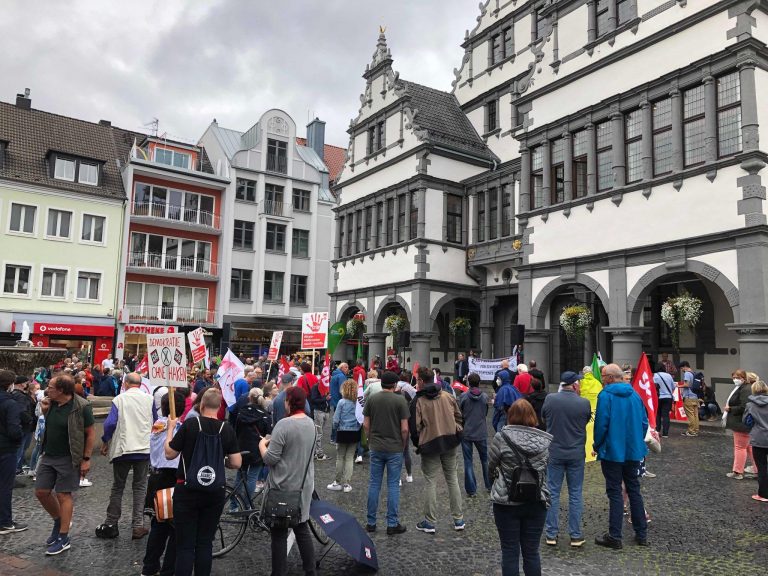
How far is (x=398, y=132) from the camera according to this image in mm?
29547

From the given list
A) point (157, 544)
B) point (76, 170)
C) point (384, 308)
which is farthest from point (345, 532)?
point (76, 170)

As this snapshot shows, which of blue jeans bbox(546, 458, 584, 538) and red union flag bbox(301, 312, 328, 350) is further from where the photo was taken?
red union flag bbox(301, 312, 328, 350)

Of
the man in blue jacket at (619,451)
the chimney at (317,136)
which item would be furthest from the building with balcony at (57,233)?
the man in blue jacket at (619,451)

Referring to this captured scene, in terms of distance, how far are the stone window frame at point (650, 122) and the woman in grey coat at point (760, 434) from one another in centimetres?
925

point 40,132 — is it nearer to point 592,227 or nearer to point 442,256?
point 442,256

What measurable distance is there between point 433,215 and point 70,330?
68.2ft

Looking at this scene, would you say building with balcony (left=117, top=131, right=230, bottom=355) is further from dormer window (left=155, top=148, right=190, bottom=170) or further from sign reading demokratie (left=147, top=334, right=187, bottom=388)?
sign reading demokratie (left=147, top=334, right=187, bottom=388)

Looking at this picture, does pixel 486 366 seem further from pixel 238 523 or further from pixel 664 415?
pixel 238 523

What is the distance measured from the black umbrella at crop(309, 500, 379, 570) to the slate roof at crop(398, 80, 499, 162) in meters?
23.2

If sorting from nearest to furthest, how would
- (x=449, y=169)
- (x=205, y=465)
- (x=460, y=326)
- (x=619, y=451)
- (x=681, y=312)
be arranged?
(x=205, y=465)
(x=619, y=451)
(x=681, y=312)
(x=460, y=326)
(x=449, y=169)

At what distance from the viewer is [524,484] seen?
5.37 meters

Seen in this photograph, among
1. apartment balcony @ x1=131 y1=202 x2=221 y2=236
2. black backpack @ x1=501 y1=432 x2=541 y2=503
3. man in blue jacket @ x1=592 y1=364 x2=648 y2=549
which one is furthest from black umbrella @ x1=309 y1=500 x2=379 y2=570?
apartment balcony @ x1=131 y1=202 x2=221 y2=236

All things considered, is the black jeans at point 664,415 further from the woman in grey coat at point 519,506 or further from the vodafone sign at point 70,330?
the vodafone sign at point 70,330

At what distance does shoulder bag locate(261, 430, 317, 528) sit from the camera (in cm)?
565
